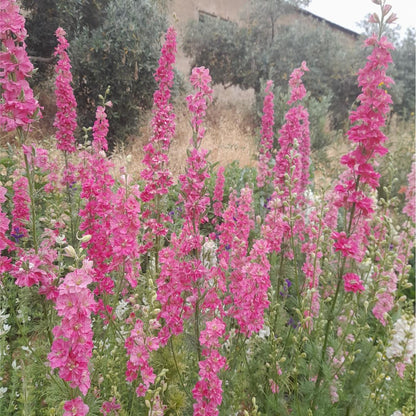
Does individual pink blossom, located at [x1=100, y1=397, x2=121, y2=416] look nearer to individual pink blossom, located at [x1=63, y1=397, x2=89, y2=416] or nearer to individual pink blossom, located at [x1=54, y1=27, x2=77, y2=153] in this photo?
individual pink blossom, located at [x1=63, y1=397, x2=89, y2=416]

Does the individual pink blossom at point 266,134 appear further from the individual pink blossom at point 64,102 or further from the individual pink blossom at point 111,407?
the individual pink blossom at point 111,407

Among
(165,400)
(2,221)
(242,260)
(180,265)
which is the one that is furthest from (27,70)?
(165,400)

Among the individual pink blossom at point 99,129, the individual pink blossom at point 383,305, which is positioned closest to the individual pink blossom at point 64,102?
the individual pink blossom at point 99,129

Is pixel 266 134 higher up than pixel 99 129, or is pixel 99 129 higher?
pixel 266 134

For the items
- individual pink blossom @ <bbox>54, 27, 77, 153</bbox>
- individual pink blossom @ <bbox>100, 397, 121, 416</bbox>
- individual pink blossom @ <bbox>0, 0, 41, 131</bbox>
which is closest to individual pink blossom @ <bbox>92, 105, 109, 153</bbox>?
individual pink blossom @ <bbox>54, 27, 77, 153</bbox>

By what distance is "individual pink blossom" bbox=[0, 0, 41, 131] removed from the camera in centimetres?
181

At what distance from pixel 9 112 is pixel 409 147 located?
30.2 feet

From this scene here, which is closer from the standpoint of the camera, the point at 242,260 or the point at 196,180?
the point at 196,180

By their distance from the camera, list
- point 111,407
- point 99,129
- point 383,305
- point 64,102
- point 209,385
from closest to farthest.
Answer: point 209,385
point 111,407
point 383,305
point 99,129
point 64,102

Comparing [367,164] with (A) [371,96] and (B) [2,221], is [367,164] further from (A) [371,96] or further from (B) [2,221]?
(B) [2,221]

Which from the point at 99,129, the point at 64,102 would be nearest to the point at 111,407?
the point at 99,129

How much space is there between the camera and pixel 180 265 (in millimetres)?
2064

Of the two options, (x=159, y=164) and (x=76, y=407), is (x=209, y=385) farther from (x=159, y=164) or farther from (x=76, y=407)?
(x=159, y=164)

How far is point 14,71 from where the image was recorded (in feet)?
6.14
